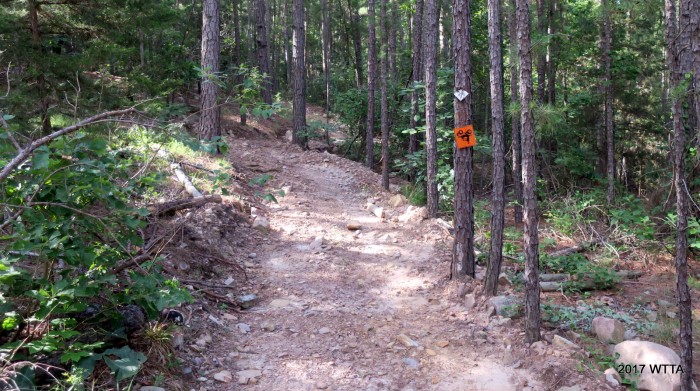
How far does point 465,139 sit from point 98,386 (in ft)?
17.5

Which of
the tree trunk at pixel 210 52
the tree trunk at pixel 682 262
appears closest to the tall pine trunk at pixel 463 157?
the tree trunk at pixel 682 262

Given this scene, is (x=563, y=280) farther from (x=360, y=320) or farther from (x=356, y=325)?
(x=356, y=325)

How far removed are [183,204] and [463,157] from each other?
440 cm

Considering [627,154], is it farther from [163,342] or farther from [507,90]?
[163,342]

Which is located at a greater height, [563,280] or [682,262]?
[682,262]

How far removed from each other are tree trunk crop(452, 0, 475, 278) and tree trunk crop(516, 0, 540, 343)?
64.1 inches

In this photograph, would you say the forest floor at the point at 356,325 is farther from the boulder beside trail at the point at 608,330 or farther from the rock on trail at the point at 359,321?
the boulder beside trail at the point at 608,330

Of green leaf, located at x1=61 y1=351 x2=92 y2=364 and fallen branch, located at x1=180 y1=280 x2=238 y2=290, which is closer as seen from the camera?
green leaf, located at x1=61 y1=351 x2=92 y2=364

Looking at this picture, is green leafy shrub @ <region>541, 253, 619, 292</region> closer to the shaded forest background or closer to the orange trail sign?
the shaded forest background

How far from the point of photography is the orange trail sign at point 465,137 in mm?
7035

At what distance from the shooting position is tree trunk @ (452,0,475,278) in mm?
7000

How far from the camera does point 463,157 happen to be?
282 inches

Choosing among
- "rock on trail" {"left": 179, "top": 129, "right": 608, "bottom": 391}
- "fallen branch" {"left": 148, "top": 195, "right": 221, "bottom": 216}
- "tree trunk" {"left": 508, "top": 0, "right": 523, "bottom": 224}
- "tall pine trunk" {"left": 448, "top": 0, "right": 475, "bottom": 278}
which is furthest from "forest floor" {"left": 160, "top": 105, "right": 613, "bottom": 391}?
"tree trunk" {"left": 508, "top": 0, "right": 523, "bottom": 224}

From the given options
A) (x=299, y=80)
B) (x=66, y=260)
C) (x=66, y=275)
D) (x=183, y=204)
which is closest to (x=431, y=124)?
(x=183, y=204)
